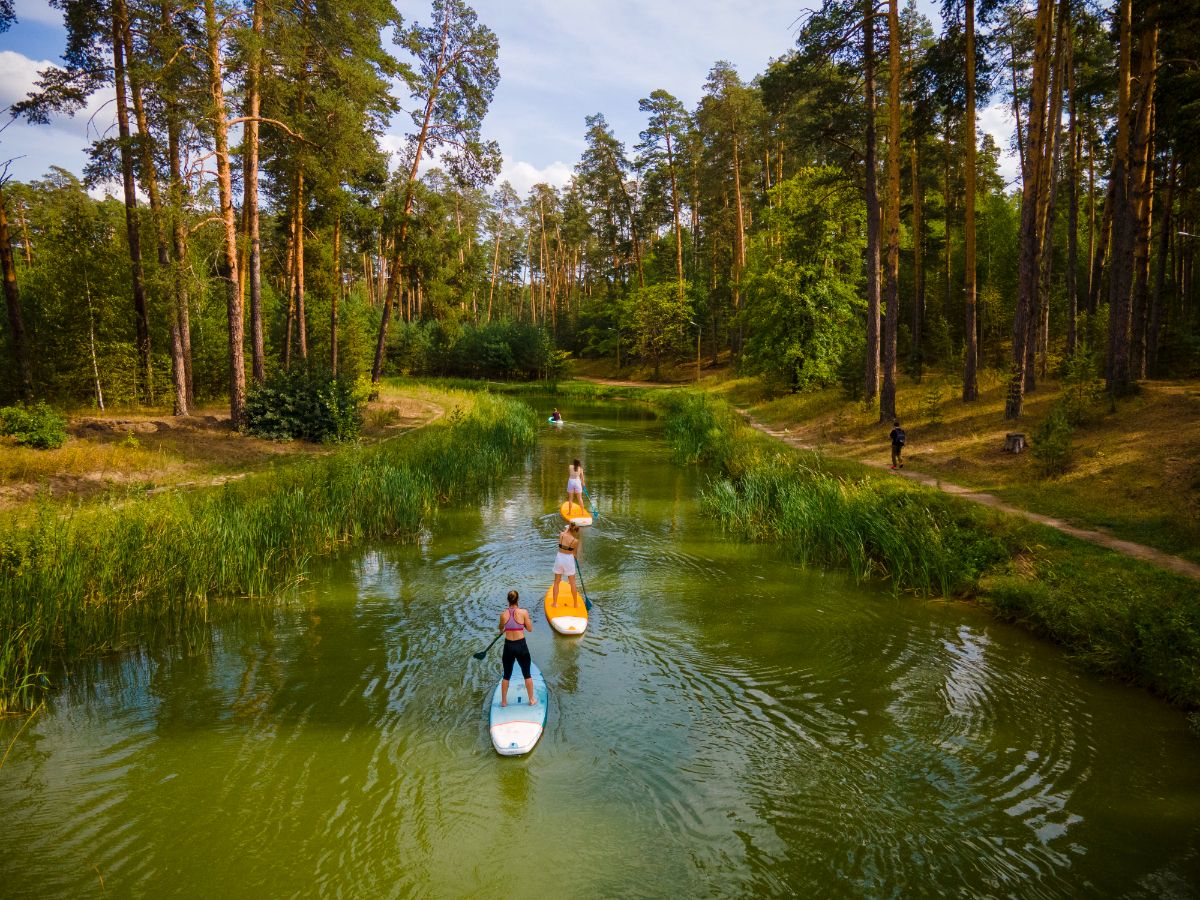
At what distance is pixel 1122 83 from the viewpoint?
16703 millimetres

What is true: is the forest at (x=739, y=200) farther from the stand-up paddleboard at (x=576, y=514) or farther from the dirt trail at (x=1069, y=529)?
the stand-up paddleboard at (x=576, y=514)

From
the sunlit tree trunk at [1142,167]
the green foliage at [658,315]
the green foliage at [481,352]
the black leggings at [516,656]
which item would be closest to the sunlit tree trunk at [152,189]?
the black leggings at [516,656]

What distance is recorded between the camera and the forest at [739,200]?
17.1 meters

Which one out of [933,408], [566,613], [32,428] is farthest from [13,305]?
[933,408]

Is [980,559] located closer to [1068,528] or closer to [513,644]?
[1068,528]

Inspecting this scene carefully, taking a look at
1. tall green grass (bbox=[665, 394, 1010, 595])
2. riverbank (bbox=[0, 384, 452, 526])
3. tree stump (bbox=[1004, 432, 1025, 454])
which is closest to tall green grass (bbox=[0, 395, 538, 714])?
riverbank (bbox=[0, 384, 452, 526])

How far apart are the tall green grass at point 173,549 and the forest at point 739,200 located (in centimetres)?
728

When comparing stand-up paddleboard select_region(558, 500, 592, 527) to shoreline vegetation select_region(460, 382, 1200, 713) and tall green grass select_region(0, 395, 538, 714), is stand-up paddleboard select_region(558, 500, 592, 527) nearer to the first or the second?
shoreline vegetation select_region(460, 382, 1200, 713)

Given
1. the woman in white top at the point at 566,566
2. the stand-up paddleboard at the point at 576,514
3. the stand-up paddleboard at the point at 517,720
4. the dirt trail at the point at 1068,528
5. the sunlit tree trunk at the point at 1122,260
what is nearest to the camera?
the stand-up paddleboard at the point at 517,720

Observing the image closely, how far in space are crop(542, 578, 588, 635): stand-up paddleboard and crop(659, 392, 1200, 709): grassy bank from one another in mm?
5441

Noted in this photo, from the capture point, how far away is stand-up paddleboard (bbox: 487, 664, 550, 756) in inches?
249

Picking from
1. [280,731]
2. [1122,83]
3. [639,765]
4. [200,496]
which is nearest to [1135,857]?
[639,765]

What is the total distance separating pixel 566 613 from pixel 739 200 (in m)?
40.9

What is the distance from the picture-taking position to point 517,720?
6.62 meters
